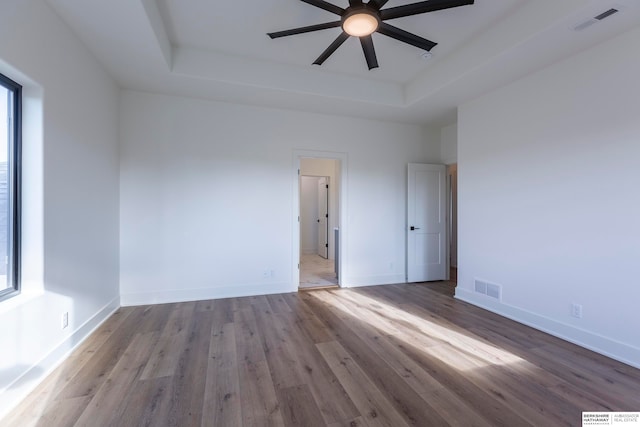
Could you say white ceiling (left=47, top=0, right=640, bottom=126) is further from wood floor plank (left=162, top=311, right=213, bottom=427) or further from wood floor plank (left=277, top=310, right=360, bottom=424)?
wood floor plank (left=277, top=310, right=360, bottom=424)

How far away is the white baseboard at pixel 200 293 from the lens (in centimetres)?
370

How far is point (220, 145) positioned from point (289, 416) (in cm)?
339

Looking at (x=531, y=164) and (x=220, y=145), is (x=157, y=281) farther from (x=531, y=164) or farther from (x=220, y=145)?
(x=531, y=164)

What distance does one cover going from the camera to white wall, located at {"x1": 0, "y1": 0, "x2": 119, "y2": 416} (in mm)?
1868

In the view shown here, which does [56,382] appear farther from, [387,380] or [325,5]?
[325,5]

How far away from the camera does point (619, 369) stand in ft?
7.45

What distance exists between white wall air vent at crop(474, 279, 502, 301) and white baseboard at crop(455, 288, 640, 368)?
61mm

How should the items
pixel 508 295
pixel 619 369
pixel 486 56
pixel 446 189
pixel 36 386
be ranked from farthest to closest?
1. pixel 446 189
2. pixel 508 295
3. pixel 486 56
4. pixel 619 369
5. pixel 36 386

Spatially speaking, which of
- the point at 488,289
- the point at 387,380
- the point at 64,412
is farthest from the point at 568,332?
the point at 64,412

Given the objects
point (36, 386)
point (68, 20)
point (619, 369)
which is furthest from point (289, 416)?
point (68, 20)

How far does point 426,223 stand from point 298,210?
7.39 ft

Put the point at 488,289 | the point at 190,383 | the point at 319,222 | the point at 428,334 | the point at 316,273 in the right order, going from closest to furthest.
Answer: the point at 190,383
the point at 428,334
the point at 488,289
the point at 316,273
the point at 319,222

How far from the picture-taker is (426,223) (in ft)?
16.3

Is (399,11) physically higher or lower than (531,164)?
higher
